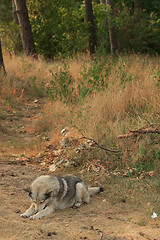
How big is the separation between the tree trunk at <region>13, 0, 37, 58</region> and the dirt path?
10.3 m

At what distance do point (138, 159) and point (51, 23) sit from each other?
41.5 ft

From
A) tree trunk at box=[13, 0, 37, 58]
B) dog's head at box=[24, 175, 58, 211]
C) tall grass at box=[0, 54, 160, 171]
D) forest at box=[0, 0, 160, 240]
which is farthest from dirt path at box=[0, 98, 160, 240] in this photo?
tree trunk at box=[13, 0, 37, 58]

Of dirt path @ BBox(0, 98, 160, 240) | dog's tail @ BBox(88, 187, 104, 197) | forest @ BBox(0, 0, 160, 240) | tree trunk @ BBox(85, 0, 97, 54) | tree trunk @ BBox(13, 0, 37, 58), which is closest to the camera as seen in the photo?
dirt path @ BBox(0, 98, 160, 240)

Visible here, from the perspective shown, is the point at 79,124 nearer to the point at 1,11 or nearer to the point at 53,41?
the point at 53,41

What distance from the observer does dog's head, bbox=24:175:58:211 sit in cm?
410

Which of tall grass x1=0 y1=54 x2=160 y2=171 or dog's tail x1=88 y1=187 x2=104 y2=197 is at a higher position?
tall grass x1=0 y1=54 x2=160 y2=171

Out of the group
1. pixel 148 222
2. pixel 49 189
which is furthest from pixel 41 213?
pixel 148 222

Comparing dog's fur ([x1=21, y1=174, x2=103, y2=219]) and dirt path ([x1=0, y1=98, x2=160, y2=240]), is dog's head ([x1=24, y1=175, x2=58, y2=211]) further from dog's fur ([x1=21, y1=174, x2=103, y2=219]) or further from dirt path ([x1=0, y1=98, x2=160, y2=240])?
dirt path ([x1=0, y1=98, x2=160, y2=240])

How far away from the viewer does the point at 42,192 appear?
13.5ft

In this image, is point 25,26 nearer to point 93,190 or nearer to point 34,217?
point 93,190

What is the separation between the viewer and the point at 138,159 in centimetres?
583

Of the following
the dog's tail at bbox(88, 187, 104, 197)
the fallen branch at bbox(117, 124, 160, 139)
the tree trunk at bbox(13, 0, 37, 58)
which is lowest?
the dog's tail at bbox(88, 187, 104, 197)

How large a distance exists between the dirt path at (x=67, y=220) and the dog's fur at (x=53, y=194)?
10 cm

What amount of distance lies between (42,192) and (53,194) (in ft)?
0.74
